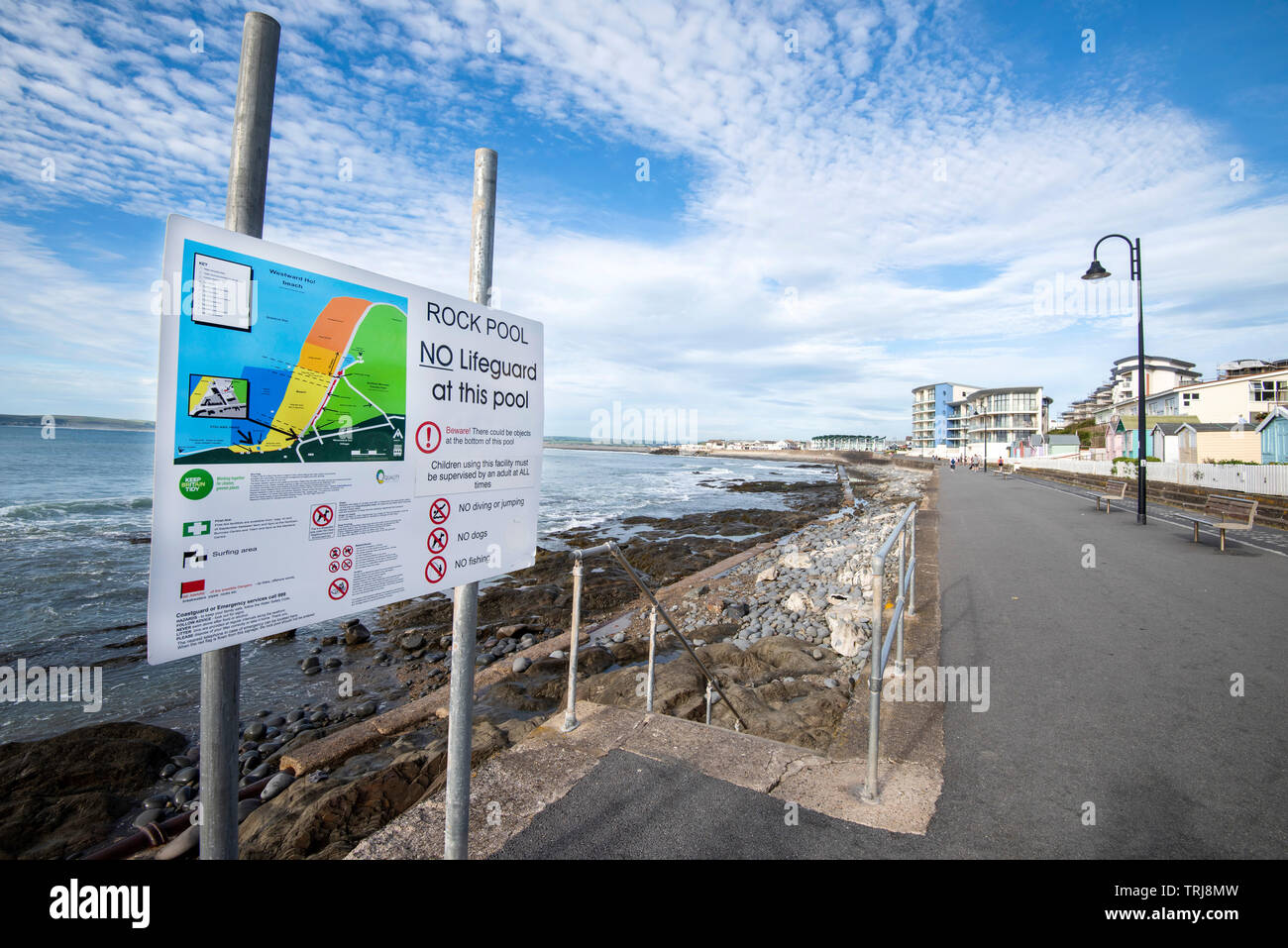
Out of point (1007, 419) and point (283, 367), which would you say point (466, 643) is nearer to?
point (283, 367)

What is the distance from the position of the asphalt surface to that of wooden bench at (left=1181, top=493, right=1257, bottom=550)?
5402mm

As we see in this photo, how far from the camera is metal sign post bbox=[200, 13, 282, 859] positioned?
158 centimetres

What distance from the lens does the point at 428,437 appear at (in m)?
2.05

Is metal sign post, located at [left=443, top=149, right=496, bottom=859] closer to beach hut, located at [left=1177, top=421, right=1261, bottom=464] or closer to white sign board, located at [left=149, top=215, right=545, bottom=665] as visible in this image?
white sign board, located at [left=149, top=215, right=545, bottom=665]

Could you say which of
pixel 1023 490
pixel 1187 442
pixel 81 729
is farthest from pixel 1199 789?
pixel 1187 442

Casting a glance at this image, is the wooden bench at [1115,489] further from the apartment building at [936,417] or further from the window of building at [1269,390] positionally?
the apartment building at [936,417]

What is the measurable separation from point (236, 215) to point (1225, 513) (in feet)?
64.2

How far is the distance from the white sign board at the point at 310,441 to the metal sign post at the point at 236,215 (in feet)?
0.38

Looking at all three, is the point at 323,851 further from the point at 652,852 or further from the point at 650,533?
the point at 650,533

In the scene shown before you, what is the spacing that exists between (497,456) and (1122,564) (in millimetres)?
11105

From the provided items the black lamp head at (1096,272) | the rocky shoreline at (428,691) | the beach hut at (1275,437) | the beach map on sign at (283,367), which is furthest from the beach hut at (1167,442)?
the beach map on sign at (283,367)

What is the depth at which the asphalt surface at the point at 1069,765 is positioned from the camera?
2734mm
